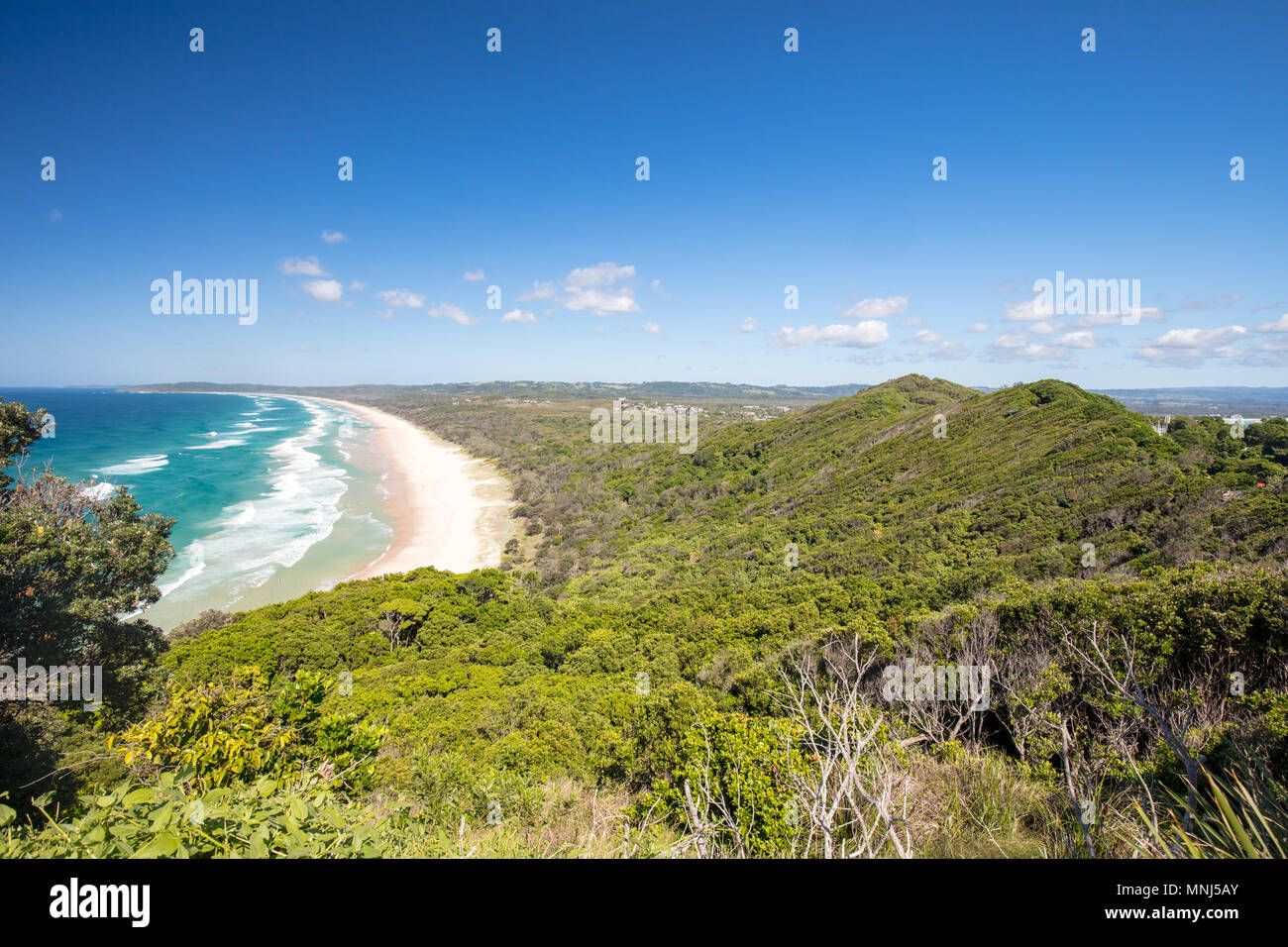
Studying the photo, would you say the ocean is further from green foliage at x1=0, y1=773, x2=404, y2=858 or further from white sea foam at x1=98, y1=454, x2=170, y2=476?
green foliage at x1=0, y1=773, x2=404, y2=858

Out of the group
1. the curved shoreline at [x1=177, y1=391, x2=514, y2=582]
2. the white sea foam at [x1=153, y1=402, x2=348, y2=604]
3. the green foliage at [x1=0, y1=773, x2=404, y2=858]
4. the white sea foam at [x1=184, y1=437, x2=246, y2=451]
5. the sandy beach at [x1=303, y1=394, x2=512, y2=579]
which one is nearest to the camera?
the green foliage at [x1=0, y1=773, x2=404, y2=858]

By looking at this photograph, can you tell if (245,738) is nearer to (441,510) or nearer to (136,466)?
(441,510)

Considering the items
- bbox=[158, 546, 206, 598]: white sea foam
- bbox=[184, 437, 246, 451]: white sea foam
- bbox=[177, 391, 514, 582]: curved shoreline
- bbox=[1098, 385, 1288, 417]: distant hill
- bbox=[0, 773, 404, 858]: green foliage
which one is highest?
bbox=[1098, 385, 1288, 417]: distant hill

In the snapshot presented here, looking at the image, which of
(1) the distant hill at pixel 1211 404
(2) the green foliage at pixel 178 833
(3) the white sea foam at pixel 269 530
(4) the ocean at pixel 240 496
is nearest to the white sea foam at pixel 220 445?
(4) the ocean at pixel 240 496

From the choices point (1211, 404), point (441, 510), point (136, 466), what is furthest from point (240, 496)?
point (1211, 404)

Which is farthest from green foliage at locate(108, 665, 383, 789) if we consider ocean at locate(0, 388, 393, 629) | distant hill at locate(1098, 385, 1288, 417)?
distant hill at locate(1098, 385, 1288, 417)
